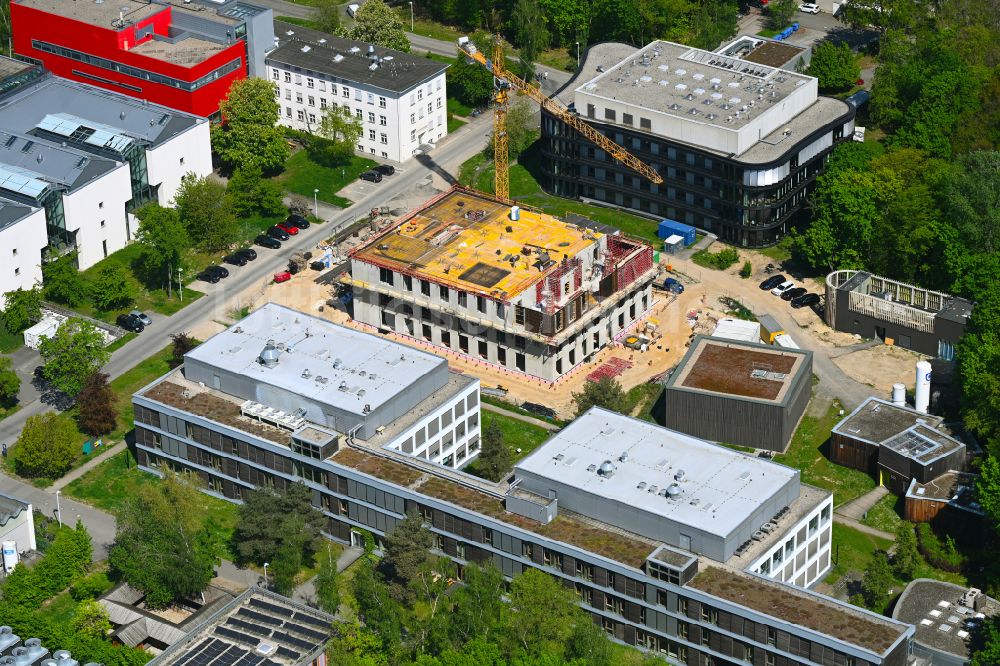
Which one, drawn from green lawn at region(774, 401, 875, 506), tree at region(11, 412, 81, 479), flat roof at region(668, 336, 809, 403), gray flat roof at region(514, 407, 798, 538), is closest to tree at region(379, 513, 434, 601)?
gray flat roof at region(514, 407, 798, 538)

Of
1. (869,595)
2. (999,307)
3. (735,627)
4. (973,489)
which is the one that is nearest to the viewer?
(735,627)

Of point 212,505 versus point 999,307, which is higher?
point 999,307

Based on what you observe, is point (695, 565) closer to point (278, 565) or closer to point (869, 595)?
point (869, 595)

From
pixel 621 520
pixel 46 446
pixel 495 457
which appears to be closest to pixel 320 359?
pixel 495 457

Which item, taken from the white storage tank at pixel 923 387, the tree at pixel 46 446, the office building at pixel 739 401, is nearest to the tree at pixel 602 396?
the office building at pixel 739 401

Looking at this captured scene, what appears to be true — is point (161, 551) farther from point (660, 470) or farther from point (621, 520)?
point (660, 470)

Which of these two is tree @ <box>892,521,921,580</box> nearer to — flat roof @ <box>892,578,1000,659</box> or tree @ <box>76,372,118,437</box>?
flat roof @ <box>892,578,1000,659</box>

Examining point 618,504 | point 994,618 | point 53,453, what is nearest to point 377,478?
point 618,504

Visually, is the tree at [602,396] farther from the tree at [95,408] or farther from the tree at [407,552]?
the tree at [95,408]
